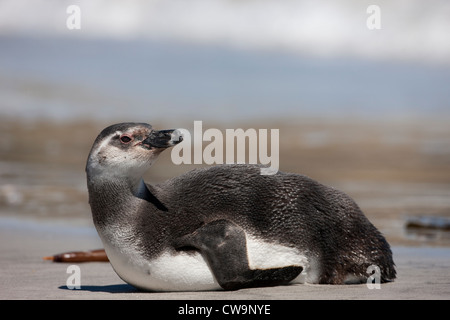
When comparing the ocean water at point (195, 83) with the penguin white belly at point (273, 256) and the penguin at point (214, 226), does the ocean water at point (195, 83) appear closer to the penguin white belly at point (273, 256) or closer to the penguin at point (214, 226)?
the penguin at point (214, 226)

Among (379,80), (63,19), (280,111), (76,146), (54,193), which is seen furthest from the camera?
(63,19)

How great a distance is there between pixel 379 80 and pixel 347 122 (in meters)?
9.60

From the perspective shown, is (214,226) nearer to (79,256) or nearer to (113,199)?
(113,199)

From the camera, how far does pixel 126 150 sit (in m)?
6.66

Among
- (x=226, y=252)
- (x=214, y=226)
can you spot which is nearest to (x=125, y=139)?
(x=214, y=226)

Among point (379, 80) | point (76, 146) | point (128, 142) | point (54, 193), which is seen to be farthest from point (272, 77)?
point (128, 142)

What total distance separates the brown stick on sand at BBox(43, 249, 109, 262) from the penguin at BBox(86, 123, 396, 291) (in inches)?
82.3

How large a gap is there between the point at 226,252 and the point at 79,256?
9.30 feet

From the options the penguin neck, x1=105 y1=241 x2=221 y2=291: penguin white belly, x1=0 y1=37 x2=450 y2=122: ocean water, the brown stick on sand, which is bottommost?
the brown stick on sand

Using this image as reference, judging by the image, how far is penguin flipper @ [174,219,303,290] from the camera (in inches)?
256

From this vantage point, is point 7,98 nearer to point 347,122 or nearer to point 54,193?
point 347,122

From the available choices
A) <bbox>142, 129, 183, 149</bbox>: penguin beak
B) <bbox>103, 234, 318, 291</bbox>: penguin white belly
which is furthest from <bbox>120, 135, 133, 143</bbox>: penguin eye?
<bbox>103, 234, 318, 291</bbox>: penguin white belly

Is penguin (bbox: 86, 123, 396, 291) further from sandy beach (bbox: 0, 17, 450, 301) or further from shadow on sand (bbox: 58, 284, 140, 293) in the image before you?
shadow on sand (bbox: 58, 284, 140, 293)

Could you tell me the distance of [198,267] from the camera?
6547 mm
